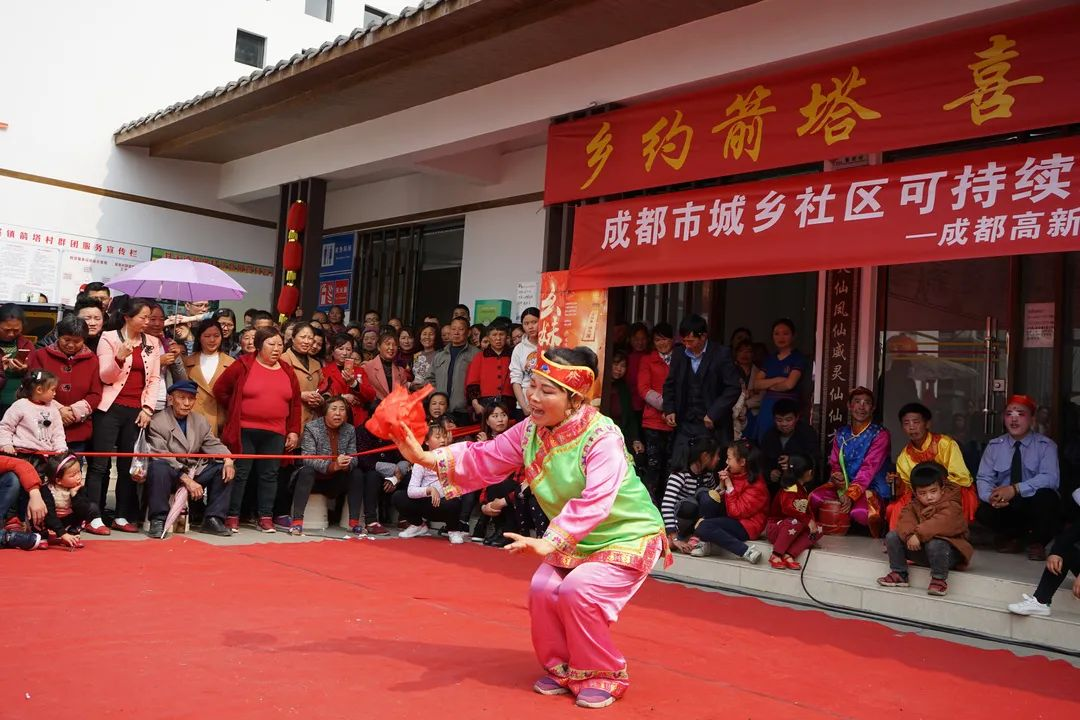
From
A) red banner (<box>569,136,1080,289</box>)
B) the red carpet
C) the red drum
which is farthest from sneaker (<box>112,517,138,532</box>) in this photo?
the red drum

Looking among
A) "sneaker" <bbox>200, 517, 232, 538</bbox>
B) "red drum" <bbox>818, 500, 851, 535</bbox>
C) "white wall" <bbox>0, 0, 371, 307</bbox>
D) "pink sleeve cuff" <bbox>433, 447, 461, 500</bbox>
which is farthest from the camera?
"white wall" <bbox>0, 0, 371, 307</bbox>

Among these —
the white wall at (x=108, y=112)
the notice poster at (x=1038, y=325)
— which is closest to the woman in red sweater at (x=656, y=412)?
the notice poster at (x=1038, y=325)

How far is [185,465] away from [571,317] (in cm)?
328

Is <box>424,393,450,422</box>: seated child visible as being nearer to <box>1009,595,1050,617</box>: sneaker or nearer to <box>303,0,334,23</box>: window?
<box>1009,595,1050,617</box>: sneaker

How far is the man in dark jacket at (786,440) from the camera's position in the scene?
721 cm

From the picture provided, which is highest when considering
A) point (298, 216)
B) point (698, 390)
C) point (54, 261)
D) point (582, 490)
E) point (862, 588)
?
point (298, 216)

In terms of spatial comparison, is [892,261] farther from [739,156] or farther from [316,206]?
[316,206]

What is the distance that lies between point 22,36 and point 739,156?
918cm

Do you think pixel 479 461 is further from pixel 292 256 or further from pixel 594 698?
pixel 292 256

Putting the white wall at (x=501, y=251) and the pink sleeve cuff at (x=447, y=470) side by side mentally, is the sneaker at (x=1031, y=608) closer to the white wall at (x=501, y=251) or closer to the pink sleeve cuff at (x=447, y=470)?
the pink sleeve cuff at (x=447, y=470)

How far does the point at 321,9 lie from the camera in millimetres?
17031

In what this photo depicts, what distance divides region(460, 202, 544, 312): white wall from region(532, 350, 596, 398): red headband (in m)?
6.30

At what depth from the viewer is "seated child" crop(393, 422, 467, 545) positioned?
820 cm

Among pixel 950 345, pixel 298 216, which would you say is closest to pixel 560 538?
pixel 950 345
